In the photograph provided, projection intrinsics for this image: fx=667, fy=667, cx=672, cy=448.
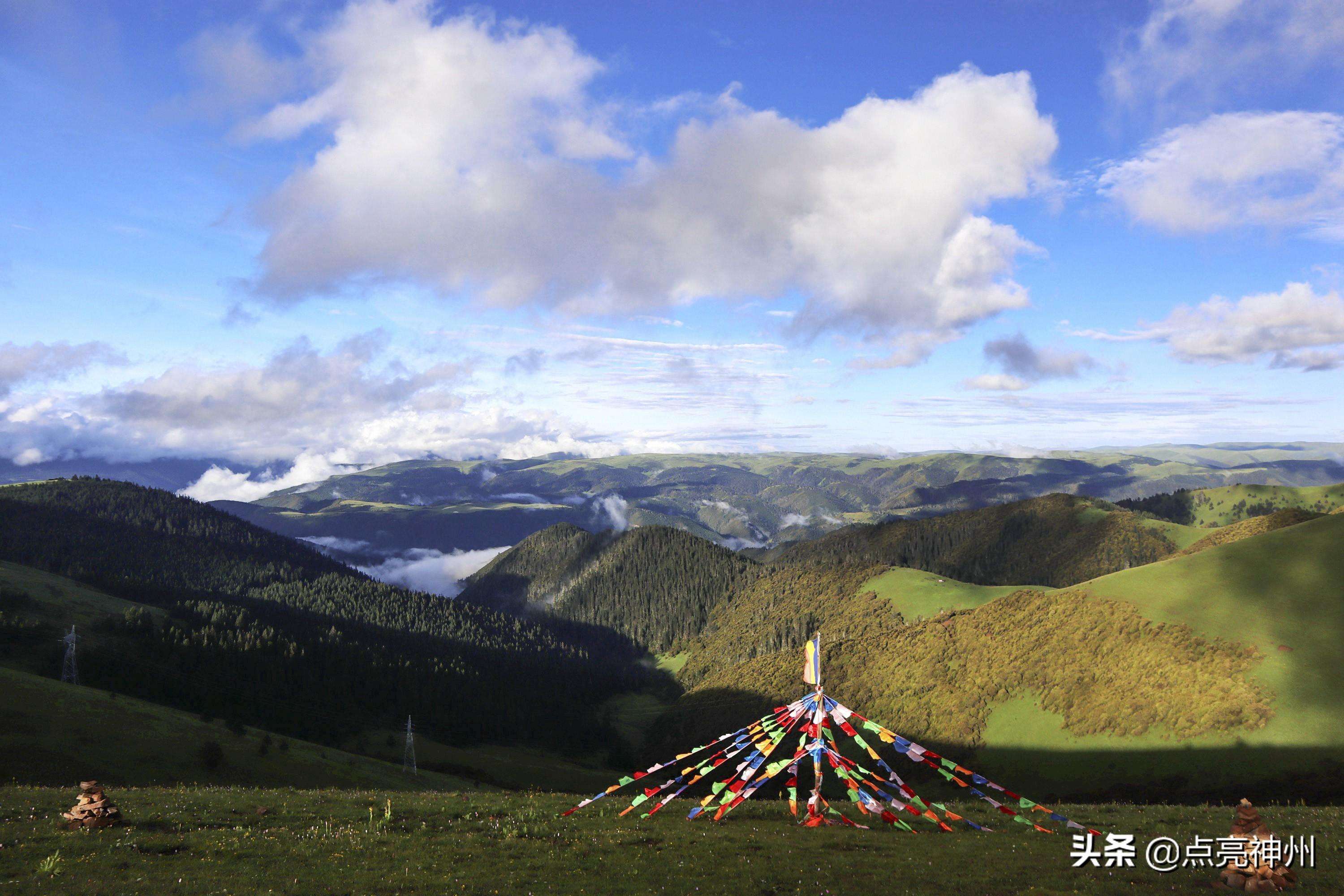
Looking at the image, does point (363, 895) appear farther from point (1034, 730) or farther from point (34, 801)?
point (1034, 730)

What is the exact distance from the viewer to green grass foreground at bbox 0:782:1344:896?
2070 cm

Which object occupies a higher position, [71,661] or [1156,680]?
[1156,680]

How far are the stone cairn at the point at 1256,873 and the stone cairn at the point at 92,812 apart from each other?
3869 cm

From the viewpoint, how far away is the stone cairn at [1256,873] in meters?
19.7

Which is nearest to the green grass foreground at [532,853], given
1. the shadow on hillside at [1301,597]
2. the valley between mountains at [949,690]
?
the valley between mountains at [949,690]

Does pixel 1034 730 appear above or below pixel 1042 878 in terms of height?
below

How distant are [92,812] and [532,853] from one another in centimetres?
1666

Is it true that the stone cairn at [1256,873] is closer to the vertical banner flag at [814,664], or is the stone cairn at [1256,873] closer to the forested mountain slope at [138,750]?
the vertical banner flag at [814,664]

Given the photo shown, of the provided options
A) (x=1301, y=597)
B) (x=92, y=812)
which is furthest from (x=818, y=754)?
(x=1301, y=597)

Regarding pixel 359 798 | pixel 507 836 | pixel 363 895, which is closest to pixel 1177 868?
pixel 507 836

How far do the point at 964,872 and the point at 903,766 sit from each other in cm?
9587

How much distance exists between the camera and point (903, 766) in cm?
10675

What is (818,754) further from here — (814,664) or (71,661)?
(71,661)

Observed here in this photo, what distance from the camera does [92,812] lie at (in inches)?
988
